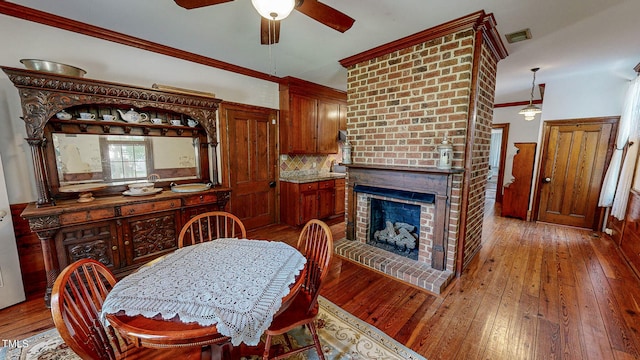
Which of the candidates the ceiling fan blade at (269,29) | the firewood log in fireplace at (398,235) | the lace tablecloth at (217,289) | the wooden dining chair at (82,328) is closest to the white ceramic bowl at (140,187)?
the lace tablecloth at (217,289)

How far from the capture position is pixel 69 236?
2131mm

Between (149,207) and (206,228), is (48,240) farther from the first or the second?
(206,228)

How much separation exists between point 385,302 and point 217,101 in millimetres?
2955

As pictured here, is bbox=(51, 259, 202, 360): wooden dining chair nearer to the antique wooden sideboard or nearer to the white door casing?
the antique wooden sideboard

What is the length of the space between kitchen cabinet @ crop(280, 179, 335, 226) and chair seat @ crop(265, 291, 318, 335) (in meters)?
2.54

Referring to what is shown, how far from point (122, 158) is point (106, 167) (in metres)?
0.17

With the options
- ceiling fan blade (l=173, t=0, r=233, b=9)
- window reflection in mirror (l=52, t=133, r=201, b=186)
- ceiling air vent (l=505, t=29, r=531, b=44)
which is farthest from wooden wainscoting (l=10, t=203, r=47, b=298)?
ceiling air vent (l=505, t=29, r=531, b=44)

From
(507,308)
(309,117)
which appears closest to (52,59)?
(309,117)

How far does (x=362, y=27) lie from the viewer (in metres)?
2.35

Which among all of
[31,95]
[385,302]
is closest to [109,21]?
[31,95]

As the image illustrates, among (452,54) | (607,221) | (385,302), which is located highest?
(452,54)

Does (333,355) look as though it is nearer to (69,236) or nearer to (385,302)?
(385,302)

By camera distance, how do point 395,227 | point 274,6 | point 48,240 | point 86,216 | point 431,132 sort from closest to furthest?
point 274,6
point 48,240
point 86,216
point 431,132
point 395,227

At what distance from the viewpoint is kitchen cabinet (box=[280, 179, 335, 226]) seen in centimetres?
405
